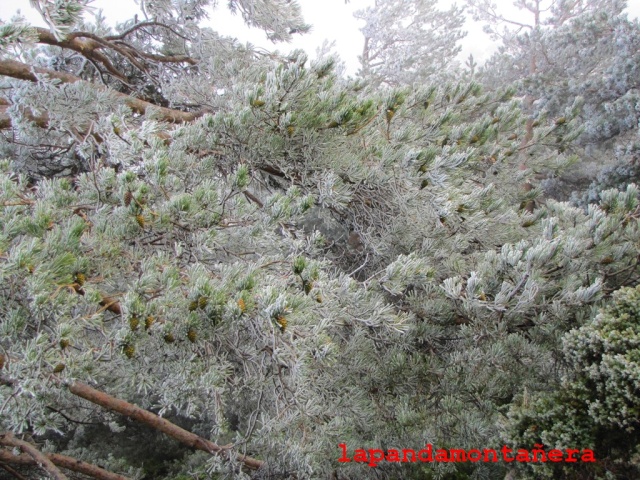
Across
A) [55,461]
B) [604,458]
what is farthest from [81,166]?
[604,458]

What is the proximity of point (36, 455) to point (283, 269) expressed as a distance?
6.81 ft

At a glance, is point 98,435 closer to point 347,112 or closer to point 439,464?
point 439,464

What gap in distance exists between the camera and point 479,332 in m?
2.95

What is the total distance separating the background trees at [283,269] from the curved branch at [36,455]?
0.13 feet

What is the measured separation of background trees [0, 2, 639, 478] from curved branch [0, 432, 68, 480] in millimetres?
39

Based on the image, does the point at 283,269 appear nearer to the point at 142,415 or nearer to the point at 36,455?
the point at 142,415

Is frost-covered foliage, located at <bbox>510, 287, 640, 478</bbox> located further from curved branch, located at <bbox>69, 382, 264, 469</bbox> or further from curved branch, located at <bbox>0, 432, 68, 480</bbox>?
curved branch, located at <bbox>0, 432, 68, 480</bbox>

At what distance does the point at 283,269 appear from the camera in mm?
2504

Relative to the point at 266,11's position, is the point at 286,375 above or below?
below

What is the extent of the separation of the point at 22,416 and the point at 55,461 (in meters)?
2.37

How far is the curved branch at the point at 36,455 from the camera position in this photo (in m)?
2.99

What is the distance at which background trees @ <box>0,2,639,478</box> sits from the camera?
1.96 m

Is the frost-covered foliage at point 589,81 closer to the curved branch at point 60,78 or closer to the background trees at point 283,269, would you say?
the background trees at point 283,269

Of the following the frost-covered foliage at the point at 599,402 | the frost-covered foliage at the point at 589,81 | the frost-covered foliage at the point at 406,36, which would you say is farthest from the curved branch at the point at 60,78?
the frost-covered foliage at the point at 406,36
